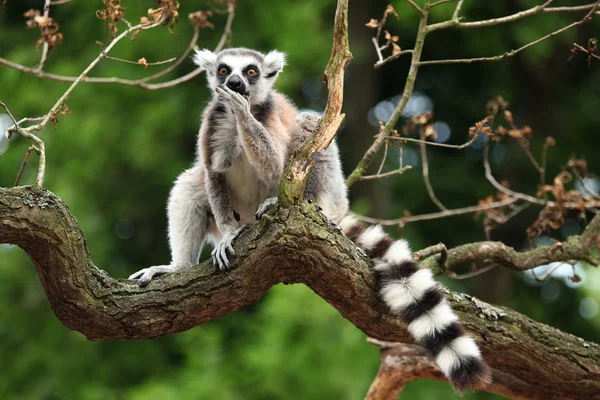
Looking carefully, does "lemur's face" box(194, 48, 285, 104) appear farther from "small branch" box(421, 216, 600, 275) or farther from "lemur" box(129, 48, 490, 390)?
"small branch" box(421, 216, 600, 275)

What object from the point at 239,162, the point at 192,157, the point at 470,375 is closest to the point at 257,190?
the point at 239,162

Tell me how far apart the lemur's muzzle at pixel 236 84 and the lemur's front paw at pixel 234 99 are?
0.50 m

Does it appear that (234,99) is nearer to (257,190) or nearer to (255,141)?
(255,141)

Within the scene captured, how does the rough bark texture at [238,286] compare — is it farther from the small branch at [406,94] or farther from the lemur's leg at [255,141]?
the small branch at [406,94]

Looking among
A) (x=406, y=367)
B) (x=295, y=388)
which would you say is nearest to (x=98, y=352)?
(x=295, y=388)

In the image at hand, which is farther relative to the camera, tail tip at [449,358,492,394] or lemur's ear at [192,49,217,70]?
lemur's ear at [192,49,217,70]

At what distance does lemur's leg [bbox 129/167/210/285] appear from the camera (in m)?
5.24

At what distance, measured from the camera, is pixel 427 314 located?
153 inches

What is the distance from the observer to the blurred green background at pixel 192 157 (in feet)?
29.9

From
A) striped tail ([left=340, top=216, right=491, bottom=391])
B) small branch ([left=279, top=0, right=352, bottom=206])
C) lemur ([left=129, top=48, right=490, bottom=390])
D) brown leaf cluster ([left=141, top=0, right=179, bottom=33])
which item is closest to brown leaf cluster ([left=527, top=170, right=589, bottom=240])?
lemur ([left=129, top=48, right=490, bottom=390])

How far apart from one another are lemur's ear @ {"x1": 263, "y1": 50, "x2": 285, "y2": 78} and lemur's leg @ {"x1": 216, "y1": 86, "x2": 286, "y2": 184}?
0.89 metres

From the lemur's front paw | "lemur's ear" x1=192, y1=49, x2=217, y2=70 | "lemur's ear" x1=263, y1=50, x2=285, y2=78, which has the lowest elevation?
the lemur's front paw

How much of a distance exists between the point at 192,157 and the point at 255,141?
650cm

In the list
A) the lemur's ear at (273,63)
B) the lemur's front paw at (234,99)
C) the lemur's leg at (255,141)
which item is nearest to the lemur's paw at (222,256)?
the lemur's leg at (255,141)
